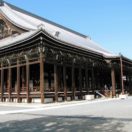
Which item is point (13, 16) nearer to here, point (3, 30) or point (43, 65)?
point (3, 30)

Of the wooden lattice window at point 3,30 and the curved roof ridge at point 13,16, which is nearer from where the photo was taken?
the curved roof ridge at point 13,16

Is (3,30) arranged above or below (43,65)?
above

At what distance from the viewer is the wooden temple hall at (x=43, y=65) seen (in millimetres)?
27797

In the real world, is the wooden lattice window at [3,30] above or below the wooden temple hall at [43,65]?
above

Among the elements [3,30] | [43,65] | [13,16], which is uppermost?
[13,16]

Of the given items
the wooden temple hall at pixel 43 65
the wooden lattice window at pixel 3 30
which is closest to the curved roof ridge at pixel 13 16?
the wooden temple hall at pixel 43 65

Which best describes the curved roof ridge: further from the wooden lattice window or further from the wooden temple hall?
the wooden lattice window

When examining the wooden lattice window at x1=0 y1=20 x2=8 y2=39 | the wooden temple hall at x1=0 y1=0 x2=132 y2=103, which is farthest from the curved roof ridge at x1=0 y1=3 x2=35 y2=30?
the wooden lattice window at x1=0 y1=20 x2=8 y2=39

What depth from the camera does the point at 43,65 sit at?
27.1m

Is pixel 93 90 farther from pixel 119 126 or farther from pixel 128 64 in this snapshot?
pixel 119 126

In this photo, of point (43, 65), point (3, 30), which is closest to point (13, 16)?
point (3, 30)

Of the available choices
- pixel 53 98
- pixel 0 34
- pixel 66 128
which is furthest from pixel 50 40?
pixel 66 128

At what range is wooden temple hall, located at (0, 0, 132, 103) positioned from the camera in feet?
91.2

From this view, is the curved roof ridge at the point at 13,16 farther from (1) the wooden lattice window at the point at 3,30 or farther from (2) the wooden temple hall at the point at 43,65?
(1) the wooden lattice window at the point at 3,30
